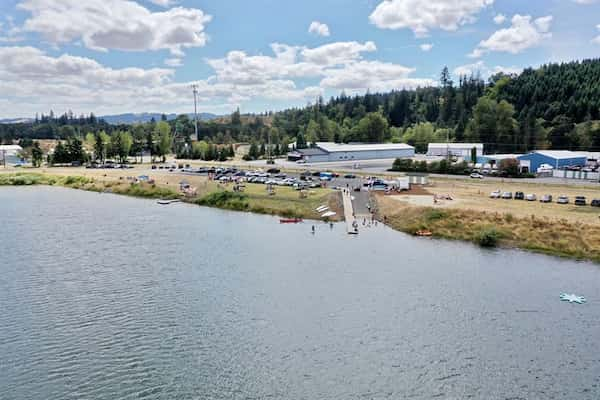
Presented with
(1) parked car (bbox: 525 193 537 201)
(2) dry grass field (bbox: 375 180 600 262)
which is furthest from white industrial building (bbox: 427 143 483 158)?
(1) parked car (bbox: 525 193 537 201)

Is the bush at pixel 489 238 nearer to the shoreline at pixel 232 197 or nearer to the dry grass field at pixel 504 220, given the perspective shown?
the dry grass field at pixel 504 220

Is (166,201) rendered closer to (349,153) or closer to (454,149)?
(349,153)

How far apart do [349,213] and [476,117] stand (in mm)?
77251

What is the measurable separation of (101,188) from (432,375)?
213 ft

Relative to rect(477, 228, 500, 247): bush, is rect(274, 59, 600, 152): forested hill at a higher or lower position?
higher

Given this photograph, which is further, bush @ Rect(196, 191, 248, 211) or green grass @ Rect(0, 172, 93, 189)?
green grass @ Rect(0, 172, 93, 189)

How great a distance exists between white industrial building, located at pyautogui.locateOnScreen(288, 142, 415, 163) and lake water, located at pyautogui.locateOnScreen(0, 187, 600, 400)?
190 feet

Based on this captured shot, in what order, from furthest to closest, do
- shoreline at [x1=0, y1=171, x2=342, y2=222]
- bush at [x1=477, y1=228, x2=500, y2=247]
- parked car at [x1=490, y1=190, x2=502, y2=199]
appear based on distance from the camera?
parked car at [x1=490, y1=190, x2=502, y2=199] < shoreline at [x1=0, y1=171, x2=342, y2=222] < bush at [x1=477, y1=228, x2=500, y2=247]

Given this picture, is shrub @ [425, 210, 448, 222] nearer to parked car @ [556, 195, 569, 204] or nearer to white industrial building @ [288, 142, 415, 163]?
parked car @ [556, 195, 569, 204]

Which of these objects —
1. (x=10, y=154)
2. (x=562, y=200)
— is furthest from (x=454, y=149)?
(x=10, y=154)

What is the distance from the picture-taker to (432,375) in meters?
19.3

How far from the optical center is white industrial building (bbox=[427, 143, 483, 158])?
97312 millimetres

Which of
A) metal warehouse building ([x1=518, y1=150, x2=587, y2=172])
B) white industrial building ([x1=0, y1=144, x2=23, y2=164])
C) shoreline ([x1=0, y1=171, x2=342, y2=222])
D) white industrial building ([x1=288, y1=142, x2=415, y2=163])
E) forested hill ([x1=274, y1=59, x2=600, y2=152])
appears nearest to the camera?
shoreline ([x1=0, y1=171, x2=342, y2=222])

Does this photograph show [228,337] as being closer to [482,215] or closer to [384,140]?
[482,215]
